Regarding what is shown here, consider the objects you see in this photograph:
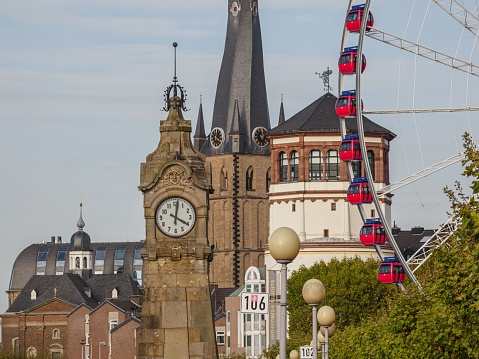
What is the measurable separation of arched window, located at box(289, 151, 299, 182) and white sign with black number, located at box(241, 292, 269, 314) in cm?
Answer: 13164

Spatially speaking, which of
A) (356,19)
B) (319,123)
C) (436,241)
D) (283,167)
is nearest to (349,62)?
(356,19)

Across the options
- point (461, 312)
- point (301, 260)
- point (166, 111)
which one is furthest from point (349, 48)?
point (301, 260)

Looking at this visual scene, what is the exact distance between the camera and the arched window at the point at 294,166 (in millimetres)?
173438

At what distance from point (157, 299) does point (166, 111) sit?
5.84m

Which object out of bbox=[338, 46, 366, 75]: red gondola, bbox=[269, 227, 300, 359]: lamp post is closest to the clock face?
bbox=[269, 227, 300, 359]: lamp post

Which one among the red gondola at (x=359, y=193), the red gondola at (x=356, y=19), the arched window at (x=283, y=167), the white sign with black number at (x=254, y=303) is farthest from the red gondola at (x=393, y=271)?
the arched window at (x=283, y=167)

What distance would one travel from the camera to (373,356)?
2697 inches

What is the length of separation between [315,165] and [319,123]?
15.1 feet

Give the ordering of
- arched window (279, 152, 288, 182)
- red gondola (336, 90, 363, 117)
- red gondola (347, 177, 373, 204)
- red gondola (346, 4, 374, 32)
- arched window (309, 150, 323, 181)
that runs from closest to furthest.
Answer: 1. red gondola (346, 4, 374, 32)
2. red gondola (336, 90, 363, 117)
3. red gondola (347, 177, 373, 204)
4. arched window (309, 150, 323, 181)
5. arched window (279, 152, 288, 182)

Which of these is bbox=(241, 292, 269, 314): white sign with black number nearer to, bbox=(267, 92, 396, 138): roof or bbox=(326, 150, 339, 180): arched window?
bbox=(267, 92, 396, 138): roof

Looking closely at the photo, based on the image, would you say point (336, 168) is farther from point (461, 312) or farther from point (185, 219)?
point (461, 312)

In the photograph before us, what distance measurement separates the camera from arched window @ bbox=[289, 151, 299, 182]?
17344 centimetres

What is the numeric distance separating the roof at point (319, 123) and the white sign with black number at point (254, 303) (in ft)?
426

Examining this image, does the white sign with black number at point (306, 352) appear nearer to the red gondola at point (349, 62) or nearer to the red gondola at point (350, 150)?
the red gondola at point (349, 62)
